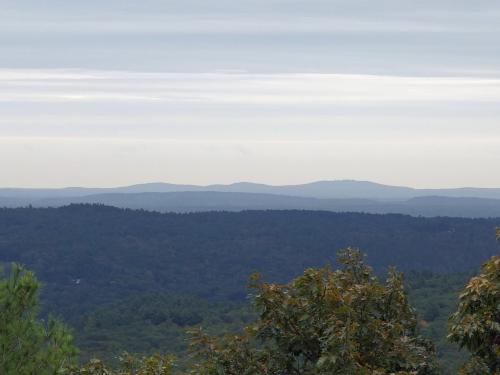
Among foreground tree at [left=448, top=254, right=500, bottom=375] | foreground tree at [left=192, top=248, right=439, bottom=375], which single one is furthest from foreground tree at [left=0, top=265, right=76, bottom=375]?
foreground tree at [left=448, top=254, right=500, bottom=375]

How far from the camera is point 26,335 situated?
22031 mm

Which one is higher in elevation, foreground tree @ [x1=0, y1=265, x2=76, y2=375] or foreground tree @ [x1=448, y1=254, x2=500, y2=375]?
foreground tree @ [x1=448, y1=254, x2=500, y2=375]

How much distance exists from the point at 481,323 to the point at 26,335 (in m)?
10.8

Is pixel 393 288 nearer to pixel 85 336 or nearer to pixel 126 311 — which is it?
pixel 85 336

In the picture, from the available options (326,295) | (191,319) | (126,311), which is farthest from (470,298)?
(126,311)

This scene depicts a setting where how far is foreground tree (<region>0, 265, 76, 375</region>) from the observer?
21422 mm

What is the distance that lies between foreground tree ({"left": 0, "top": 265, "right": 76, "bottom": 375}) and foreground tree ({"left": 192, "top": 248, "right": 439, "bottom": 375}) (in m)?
5.22

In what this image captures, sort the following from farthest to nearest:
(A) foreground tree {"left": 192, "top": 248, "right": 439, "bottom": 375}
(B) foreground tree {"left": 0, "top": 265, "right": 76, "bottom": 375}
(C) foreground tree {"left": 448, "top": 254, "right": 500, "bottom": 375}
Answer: (B) foreground tree {"left": 0, "top": 265, "right": 76, "bottom": 375}
(A) foreground tree {"left": 192, "top": 248, "right": 439, "bottom": 375}
(C) foreground tree {"left": 448, "top": 254, "right": 500, "bottom": 375}

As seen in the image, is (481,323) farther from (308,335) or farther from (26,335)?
(26,335)

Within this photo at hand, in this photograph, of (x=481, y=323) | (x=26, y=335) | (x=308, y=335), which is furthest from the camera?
(x=26, y=335)

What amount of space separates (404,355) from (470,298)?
152 cm

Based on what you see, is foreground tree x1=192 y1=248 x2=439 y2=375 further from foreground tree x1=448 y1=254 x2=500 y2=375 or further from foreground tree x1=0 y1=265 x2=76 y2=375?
foreground tree x1=0 y1=265 x2=76 y2=375

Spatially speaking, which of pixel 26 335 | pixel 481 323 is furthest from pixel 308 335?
pixel 26 335

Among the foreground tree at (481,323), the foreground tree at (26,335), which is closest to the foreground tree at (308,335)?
the foreground tree at (481,323)
